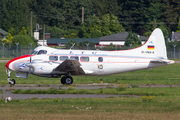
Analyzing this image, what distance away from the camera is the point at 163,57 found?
23.6m

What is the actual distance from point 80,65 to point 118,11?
94128 mm

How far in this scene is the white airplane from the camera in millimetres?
21766

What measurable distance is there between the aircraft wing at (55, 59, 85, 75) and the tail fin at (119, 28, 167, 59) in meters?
3.87

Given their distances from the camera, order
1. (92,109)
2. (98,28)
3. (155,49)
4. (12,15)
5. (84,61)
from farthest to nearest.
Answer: (12,15)
(98,28)
(155,49)
(84,61)
(92,109)

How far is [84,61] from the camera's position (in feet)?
74.0

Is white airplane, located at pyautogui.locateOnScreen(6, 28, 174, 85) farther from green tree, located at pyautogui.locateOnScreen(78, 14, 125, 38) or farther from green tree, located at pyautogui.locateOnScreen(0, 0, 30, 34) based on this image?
green tree, located at pyautogui.locateOnScreen(0, 0, 30, 34)

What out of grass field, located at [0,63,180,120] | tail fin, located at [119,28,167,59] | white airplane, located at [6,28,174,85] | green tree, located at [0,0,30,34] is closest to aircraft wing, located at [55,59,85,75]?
white airplane, located at [6,28,174,85]

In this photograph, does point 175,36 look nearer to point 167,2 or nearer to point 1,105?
point 167,2


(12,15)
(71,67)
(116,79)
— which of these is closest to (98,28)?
(12,15)

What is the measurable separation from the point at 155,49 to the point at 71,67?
6672mm

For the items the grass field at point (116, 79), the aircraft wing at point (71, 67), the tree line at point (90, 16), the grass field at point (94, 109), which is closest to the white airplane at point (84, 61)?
the aircraft wing at point (71, 67)

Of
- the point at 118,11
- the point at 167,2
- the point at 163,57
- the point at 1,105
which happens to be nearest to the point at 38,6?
the point at 118,11

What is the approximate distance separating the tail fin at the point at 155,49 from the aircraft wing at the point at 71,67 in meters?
3.87

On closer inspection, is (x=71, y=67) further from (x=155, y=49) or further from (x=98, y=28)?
(x=98, y=28)
